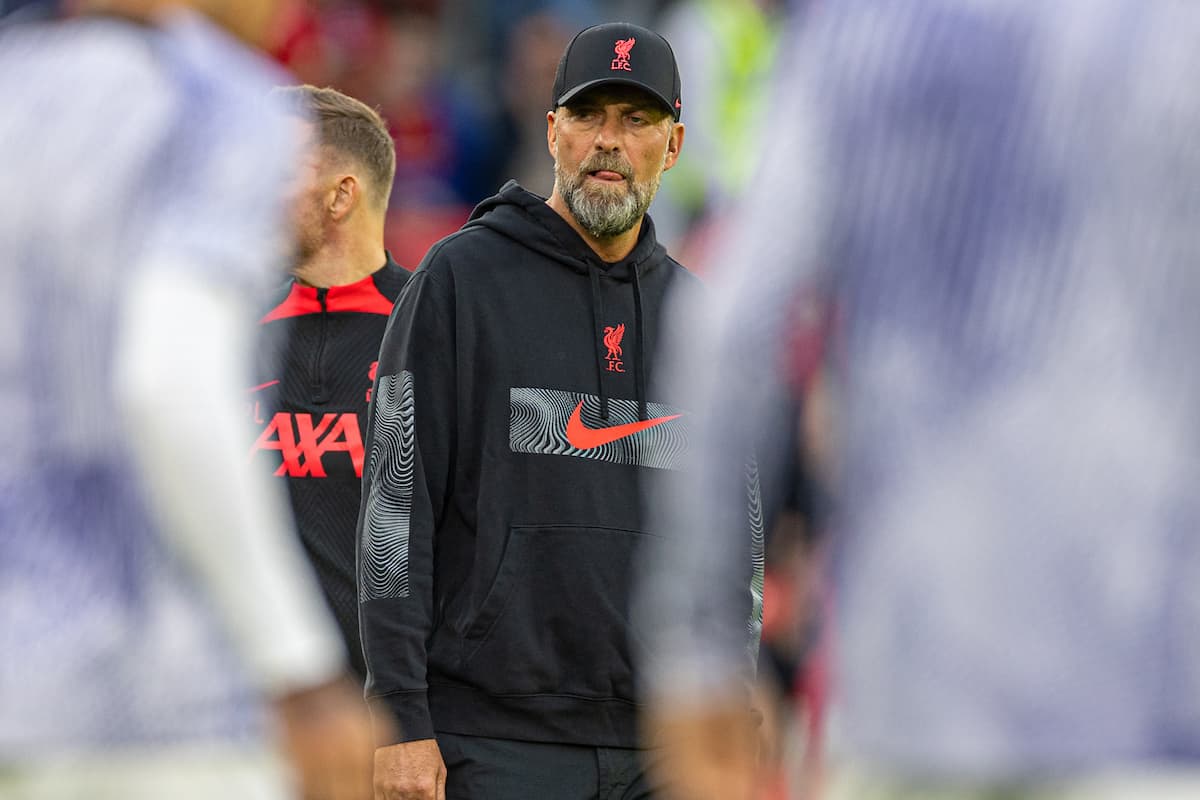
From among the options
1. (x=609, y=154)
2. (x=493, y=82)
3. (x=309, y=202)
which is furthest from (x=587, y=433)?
(x=493, y=82)

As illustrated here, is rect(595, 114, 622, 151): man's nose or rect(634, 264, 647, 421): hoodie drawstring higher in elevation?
rect(595, 114, 622, 151): man's nose

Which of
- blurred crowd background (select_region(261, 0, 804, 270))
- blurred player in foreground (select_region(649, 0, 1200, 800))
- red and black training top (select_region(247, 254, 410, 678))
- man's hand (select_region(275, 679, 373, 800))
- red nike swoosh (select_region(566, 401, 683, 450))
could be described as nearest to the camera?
blurred player in foreground (select_region(649, 0, 1200, 800))

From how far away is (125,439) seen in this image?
252 cm

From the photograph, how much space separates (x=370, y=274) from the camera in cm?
555

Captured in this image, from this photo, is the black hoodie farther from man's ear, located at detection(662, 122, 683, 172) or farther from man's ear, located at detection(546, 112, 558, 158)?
man's ear, located at detection(662, 122, 683, 172)

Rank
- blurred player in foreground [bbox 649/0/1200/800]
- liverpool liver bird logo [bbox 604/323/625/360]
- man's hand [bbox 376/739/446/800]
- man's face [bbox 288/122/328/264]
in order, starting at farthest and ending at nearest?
man's face [bbox 288/122/328/264] → liverpool liver bird logo [bbox 604/323/625/360] → man's hand [bbox 376/739/446/800] → blurred player in foreground [bbox 649/0/1200/800]

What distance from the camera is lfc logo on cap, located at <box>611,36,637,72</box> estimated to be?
16.4 feet

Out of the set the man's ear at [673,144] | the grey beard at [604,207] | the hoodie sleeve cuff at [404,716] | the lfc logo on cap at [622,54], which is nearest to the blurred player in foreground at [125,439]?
the hoodie sleeve cuff at [404,716]

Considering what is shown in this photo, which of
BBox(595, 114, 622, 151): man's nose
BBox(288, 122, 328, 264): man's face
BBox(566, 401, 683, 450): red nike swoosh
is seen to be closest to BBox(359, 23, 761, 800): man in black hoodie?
BBox(566, 401, 683, 450): red nike swoosh

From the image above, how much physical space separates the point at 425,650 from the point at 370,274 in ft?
4.21

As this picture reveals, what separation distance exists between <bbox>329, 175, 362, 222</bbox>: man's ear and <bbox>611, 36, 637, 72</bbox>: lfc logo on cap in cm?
100

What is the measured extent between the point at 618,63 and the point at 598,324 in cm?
65

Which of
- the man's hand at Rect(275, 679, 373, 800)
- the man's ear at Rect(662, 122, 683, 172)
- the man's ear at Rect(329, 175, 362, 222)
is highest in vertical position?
the man's ear at Rect(662, 122, 683, 172)

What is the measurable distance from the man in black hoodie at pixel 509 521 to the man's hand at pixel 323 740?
2.12m
